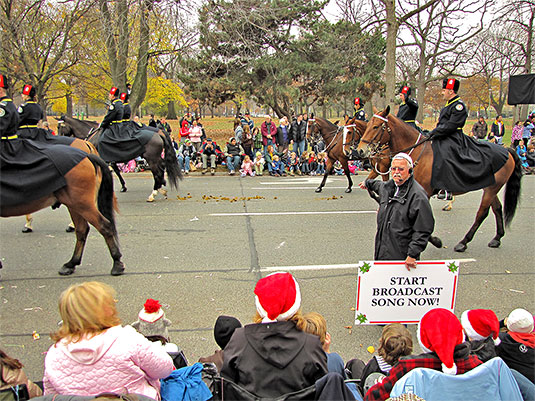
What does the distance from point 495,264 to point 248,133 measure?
1176 centimetres

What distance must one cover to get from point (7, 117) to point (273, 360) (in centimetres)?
485

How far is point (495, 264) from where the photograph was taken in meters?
6.39

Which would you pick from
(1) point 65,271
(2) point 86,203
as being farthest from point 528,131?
(1) point 65,271

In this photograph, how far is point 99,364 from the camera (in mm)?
2357

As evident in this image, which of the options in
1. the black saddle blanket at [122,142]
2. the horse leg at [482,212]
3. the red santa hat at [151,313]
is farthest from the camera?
the black saddle blanket at [122,142]

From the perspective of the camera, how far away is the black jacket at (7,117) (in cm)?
526

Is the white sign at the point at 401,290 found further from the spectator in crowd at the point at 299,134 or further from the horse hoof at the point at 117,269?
the spectator in crowd at the point at 299,134

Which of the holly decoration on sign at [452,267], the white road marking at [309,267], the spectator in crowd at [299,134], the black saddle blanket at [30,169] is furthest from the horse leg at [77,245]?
the spectator in crowd at [299,134]

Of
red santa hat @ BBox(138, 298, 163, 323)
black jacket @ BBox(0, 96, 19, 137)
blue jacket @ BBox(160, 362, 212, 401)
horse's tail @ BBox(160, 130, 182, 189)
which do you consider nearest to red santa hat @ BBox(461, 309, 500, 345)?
blue jacket @ BBox(160, 362, 212, 401)

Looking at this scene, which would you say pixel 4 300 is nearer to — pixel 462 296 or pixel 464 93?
pixel 462 296

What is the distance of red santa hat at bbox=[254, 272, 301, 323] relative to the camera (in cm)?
246

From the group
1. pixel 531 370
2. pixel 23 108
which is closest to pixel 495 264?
pixel 531 370

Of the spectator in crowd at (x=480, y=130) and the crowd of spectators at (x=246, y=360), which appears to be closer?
the crowd of spectators at (x=246, y=360)

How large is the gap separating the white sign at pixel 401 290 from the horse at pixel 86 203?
347 centimetres
